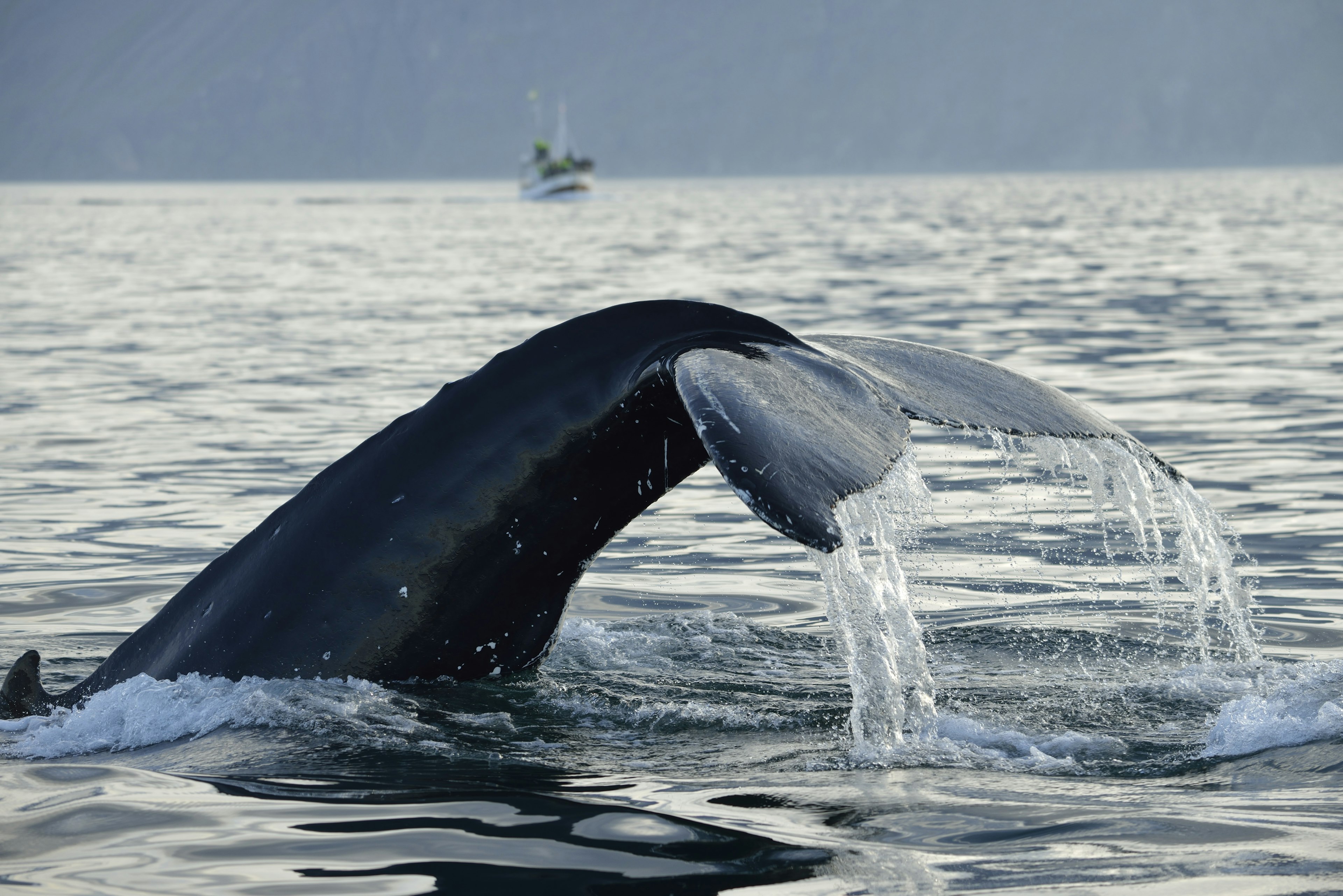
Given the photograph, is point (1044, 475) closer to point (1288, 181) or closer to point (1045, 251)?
point (1045, 251)

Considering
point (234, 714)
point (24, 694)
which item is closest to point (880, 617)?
point (234, 714)

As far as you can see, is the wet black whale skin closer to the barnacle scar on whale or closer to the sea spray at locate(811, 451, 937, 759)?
the barnacle scar on whale

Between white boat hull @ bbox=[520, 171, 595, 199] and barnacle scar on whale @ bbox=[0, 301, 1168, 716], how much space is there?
97.6m

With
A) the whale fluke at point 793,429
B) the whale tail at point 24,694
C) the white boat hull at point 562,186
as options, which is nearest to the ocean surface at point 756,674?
the whale tail at point 24,694

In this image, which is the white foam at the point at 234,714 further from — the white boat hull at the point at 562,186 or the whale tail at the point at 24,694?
the white boat hull at the point at 562,186

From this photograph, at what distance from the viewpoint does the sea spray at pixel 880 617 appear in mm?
4609

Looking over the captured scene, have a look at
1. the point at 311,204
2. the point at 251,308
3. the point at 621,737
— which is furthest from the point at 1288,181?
the point at 621,737

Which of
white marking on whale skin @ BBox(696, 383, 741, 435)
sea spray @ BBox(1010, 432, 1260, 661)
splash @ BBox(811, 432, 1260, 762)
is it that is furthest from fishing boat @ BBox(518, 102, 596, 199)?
white marking on whale skin @ BBox(696, 383, 741, 435)

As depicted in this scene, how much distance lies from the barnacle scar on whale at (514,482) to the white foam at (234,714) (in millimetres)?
57

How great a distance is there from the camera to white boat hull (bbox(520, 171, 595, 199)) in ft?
334

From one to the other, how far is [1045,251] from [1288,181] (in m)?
88.7

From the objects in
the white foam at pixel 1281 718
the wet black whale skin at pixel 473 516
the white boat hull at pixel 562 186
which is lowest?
the white foam at pixel 1281 718

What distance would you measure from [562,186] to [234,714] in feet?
322

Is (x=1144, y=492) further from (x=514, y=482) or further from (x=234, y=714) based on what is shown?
(x=234, y=714)
